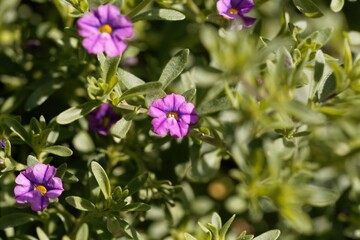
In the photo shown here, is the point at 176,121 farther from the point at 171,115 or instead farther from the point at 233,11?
the point at 233,11

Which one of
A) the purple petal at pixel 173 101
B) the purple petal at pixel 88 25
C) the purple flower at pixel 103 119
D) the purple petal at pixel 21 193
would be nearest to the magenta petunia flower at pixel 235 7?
the purple petal at pixel 173 101

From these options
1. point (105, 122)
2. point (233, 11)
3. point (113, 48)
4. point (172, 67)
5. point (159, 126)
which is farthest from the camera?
point (105, 122)

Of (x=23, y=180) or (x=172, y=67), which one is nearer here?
(x=23, y=180)

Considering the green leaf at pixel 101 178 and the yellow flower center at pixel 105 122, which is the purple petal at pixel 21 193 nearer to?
the green leaf at pixel 101 178

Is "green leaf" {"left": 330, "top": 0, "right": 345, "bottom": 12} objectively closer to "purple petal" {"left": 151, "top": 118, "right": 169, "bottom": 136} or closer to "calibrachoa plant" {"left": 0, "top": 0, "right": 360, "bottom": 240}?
"calibrachoa plant" {"left": 0, "top": 0, "right": 360, "bottom": 240}

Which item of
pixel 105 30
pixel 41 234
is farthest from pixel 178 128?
pixel 41 234

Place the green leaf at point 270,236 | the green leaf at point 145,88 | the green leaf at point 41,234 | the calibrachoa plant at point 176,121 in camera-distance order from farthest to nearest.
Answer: the green leaf at point 41,234 < the green leaf at point 270,236 < the green leaf at point 145,88 < the calibrachoa plant at point 176,121

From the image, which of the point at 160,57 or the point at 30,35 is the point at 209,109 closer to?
the point at 160,57

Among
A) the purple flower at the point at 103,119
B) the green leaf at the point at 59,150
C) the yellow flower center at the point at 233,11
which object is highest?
the yellow flower center at the point at 233,11
